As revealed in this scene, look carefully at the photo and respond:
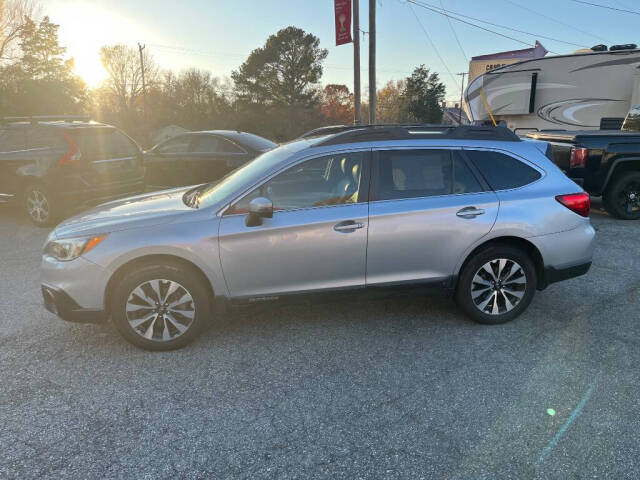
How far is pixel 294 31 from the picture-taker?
46.2 m

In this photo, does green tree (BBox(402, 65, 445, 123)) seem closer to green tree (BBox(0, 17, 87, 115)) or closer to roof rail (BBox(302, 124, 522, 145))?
green tree (BBox(0, 17, 87, 115))

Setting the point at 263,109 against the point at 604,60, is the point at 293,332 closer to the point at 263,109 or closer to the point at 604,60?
the point at 604,60

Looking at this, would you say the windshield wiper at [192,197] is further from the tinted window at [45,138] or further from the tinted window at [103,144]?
the tinted window at [45,138]

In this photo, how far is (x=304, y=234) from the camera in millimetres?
3455

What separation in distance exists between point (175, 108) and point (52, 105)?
2576 centimetres

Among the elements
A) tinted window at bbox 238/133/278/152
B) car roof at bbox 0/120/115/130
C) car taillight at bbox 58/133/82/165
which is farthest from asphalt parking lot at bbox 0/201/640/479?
tinted window at bbox 238/133/278/152

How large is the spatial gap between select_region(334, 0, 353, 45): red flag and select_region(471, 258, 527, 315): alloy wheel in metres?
12.1

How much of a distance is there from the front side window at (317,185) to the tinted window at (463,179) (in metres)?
0.79

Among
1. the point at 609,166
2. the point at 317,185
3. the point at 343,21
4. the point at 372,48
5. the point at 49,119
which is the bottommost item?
the point at 609,166

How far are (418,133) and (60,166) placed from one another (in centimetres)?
604

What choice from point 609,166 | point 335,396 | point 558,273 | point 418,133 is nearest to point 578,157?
point 609,166

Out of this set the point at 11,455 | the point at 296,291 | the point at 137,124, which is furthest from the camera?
the point at 137,124

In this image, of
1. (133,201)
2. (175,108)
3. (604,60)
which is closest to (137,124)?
(175,108)

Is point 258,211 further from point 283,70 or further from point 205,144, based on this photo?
point 283,70
